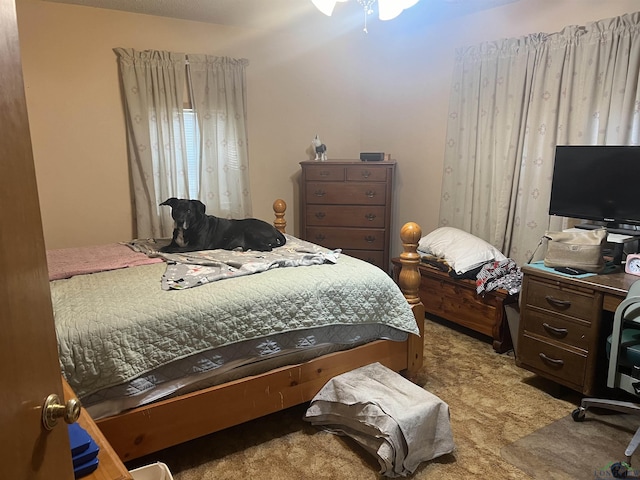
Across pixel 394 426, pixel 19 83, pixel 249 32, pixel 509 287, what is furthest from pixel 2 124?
pixel 249 32

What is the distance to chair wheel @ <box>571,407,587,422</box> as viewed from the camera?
2316 mm

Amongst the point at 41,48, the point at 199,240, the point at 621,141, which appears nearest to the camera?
the point at 621,141

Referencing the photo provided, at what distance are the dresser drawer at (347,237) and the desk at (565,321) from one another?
1629 mm

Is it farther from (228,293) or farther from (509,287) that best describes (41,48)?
(509,287)

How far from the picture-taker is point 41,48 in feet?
11.0

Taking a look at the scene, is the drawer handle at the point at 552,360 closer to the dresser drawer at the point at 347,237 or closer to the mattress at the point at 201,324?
the mattress at the point at 201,324

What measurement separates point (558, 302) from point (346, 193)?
2.08 metres

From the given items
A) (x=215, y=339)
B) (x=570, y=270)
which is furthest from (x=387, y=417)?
(x=570, y=270)

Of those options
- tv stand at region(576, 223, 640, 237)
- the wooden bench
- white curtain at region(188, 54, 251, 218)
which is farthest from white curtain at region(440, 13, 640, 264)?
white curtain at region(188, 54, 251, 218)

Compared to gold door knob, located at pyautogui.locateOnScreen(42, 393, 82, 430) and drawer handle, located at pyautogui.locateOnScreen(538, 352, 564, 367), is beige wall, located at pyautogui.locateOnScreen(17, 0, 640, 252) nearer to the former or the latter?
drawer handle, located at pyautogui.locateOnScreen(538, 352, 564, 367)

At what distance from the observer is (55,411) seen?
81 cm

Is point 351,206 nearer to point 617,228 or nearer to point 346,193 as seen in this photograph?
point 346,193

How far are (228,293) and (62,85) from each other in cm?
250

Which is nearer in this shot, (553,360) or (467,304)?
(553,360)
